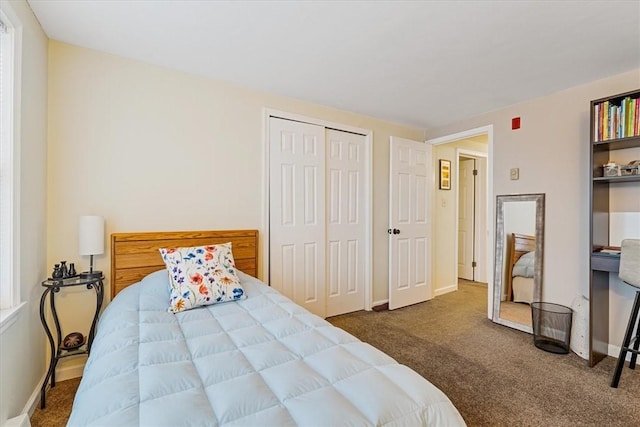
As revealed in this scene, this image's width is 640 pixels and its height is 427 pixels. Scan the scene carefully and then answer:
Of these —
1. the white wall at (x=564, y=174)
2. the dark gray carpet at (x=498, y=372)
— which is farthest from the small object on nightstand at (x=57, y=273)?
the white wall at (x=564, y=174)

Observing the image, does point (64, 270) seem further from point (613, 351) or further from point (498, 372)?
point (613, 351)

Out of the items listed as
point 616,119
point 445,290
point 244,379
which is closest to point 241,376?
point 244,379

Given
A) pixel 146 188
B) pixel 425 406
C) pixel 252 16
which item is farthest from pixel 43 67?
pixel 425 406

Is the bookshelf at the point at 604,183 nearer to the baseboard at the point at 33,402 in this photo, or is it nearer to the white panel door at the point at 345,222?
the white panel door at the point at 345,222

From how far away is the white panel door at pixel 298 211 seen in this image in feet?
9.97

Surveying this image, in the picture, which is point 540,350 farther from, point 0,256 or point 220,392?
point 0,256

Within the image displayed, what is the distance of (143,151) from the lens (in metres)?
2.41

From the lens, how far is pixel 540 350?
106 inches

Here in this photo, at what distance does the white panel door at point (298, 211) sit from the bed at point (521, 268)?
2034 mm

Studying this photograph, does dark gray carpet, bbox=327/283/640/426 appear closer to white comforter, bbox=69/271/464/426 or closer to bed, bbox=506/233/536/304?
bed, bbox=506/233/536/304

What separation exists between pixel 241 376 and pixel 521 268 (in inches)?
126

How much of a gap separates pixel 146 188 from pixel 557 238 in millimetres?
3726

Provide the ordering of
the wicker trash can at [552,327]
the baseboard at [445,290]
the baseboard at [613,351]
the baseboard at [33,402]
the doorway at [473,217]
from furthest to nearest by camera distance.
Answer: the doorway at [473,217]
the baseboard at [445,290]
the wicker trash can at [552,327]
the baseboard at [613,351]
the baseboard at [33,402]

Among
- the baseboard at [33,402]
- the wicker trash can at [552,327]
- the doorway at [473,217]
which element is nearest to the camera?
the baseboard at [33,402]
